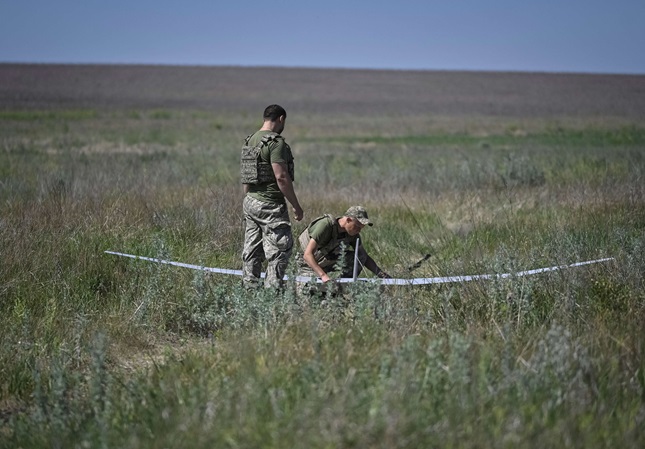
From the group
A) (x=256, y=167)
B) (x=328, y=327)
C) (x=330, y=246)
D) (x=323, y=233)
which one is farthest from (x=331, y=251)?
(x=328, y=327)

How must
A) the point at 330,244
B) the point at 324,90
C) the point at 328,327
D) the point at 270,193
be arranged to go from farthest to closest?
the point at 324,90 < the point at 330,244 < the point at 270,193 < the point at 328,327

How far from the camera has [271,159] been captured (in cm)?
Result: 636

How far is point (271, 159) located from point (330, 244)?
2.79ft

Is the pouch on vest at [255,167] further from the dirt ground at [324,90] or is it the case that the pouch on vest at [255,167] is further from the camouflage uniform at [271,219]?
the dirt ground at [324,90]

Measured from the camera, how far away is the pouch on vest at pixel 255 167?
646 cm

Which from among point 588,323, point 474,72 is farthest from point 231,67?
point 588,323

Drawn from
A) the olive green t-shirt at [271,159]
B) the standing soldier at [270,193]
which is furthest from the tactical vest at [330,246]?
the olive green t-shirt at [271,159]

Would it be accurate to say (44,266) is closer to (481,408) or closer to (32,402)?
(32,402)

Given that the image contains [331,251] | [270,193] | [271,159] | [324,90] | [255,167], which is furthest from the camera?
[324,90]

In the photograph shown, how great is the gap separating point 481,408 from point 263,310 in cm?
222

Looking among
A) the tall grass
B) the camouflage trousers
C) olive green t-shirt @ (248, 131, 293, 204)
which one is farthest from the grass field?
olive green t-shirt @ (248, 131, 293, 204)

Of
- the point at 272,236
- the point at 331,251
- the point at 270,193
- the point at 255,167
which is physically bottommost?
the point at 331,251

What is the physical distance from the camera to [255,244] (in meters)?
6.70

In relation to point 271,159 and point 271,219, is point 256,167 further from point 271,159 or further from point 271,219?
point 271,219
